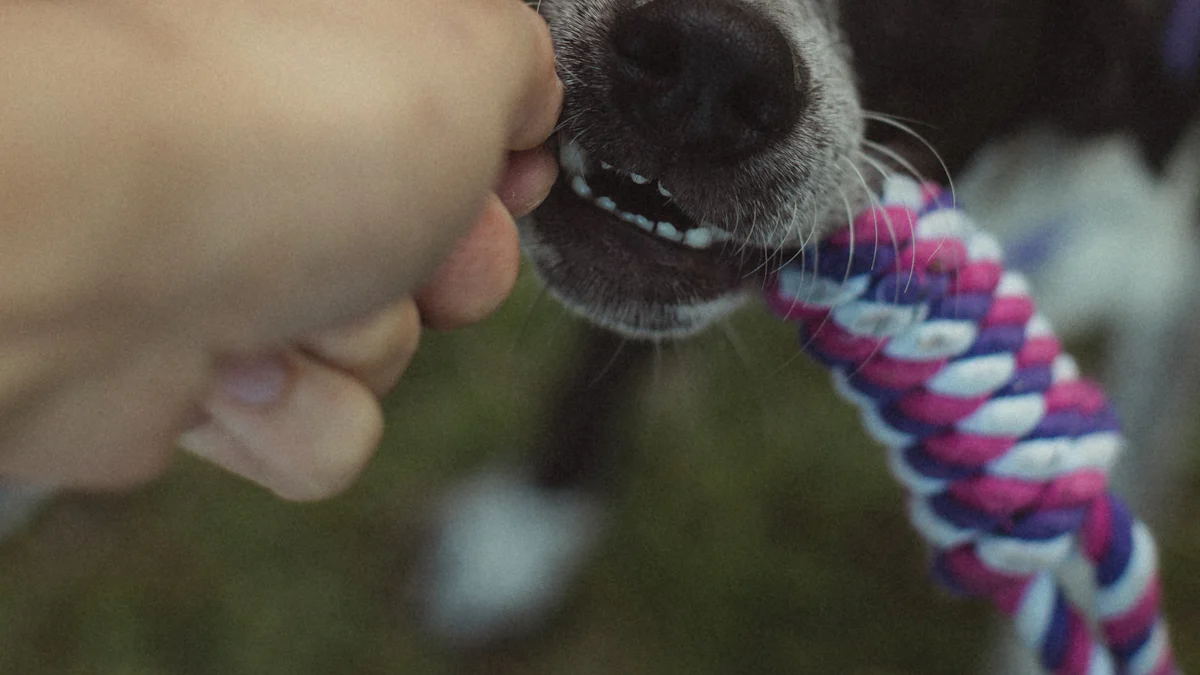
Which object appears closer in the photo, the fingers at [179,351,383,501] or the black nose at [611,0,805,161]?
the fingers at [179,351,383,501]

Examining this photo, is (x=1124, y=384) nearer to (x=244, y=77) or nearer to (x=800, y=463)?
(x=800, y=463)

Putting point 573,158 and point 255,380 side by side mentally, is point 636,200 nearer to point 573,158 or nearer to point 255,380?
point 573,158

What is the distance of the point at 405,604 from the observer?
1.21m

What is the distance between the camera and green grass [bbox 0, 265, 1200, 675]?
1.16 meters

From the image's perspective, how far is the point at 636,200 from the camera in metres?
0.72

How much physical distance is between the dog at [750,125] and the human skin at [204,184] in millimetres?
239

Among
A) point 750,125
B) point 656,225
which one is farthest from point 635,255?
point 750,125

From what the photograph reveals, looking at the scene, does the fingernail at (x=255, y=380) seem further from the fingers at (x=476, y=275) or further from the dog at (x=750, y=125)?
the dog at (x=750, y=125)

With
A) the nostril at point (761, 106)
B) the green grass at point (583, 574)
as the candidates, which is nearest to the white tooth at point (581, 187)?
the nostril at point (761, 106)

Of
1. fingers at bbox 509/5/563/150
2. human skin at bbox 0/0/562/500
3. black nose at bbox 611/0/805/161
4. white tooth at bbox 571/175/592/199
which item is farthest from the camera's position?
white tooth at bbox 571/175/592/199

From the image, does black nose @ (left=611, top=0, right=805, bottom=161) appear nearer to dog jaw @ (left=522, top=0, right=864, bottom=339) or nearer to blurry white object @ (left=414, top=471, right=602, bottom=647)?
dog jaw @ (left=522, top=0, right=864, bottom=339)

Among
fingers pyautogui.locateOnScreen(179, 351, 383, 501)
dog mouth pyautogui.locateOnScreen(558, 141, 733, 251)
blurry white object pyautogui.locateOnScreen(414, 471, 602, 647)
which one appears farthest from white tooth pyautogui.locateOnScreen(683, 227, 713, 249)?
blurry white object pyautogui.locateOnScreen(414, 471, 602, 647)

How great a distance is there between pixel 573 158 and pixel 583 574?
2.42ft

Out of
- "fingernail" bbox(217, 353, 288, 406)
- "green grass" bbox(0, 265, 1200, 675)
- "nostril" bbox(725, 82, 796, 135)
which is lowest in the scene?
"green grass" bbox(0, 265, 1200, 675)
